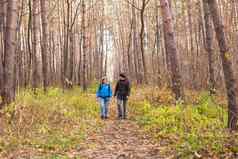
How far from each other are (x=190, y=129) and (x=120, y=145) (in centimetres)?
181

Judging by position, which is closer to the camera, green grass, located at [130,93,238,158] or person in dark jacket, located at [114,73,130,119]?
green grass, located at [130,93,238,158]

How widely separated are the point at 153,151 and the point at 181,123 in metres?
2.21

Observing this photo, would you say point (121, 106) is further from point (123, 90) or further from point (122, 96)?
point (123, 90)

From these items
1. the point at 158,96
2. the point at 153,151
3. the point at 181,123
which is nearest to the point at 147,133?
the point at 181,123

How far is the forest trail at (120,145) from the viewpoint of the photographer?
713 cm

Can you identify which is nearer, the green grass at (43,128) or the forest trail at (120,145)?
the forest trail at (120,145)

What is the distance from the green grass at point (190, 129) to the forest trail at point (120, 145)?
345mm

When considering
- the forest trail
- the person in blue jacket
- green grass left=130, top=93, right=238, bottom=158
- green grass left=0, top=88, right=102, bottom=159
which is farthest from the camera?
the person in blue jacket

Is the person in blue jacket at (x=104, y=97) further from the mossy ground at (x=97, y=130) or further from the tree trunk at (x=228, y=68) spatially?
the tree trunk at (x=228, y=68)

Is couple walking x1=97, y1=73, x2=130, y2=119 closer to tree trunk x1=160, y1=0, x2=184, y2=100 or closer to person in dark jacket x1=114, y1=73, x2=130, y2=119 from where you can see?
person in dark jacket x1=114, y1=73, x2=130, y2=119

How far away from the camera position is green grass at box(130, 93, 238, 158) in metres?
6.22

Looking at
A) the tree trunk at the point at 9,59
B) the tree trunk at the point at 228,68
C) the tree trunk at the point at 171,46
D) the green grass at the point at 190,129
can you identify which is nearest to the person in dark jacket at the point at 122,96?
→ the green grass at the point at 190,129

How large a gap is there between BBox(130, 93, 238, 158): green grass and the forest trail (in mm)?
345

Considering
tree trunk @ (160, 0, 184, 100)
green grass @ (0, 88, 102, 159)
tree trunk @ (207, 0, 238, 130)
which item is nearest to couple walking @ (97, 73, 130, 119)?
green grass @ (0, 88, 102, 159)
